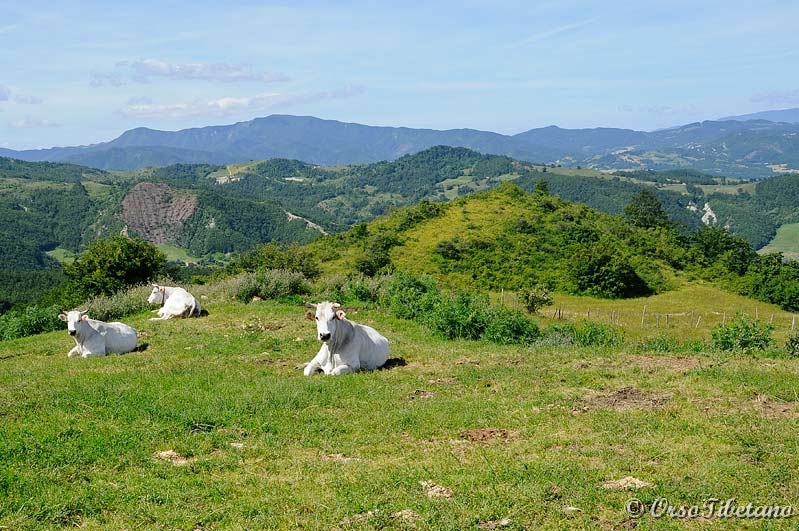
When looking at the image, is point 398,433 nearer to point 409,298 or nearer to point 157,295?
point 409,298

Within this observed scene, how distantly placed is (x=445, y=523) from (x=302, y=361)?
9.19 metres

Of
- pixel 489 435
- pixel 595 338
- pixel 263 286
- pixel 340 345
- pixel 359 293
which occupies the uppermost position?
pixel 340 345

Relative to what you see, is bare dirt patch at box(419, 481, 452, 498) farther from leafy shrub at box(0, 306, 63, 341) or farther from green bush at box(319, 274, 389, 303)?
leafy shrub at box(0, 306, 63, 341)

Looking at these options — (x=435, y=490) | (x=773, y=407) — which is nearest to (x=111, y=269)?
(x=435, y=490)

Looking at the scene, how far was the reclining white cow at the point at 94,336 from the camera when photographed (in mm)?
15891

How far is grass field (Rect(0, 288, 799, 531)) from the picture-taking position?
6.52 meters

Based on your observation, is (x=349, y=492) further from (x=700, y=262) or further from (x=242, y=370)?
(x=700, y=262)

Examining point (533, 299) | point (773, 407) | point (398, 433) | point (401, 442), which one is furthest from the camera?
point (533, 299)

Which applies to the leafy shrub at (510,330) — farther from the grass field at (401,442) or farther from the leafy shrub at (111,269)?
the leafy shrub at (111,269)

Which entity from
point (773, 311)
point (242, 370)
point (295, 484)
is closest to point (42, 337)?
point (242, 370)

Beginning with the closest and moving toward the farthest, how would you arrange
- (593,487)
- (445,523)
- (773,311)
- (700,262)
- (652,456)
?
1. (445,523)
2. (593,487)
3. (652,456)
4. (773,311)
5. (700,262)

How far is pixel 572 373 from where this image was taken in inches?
504

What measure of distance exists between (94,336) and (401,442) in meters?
10.9

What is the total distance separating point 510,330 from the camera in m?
17.8
